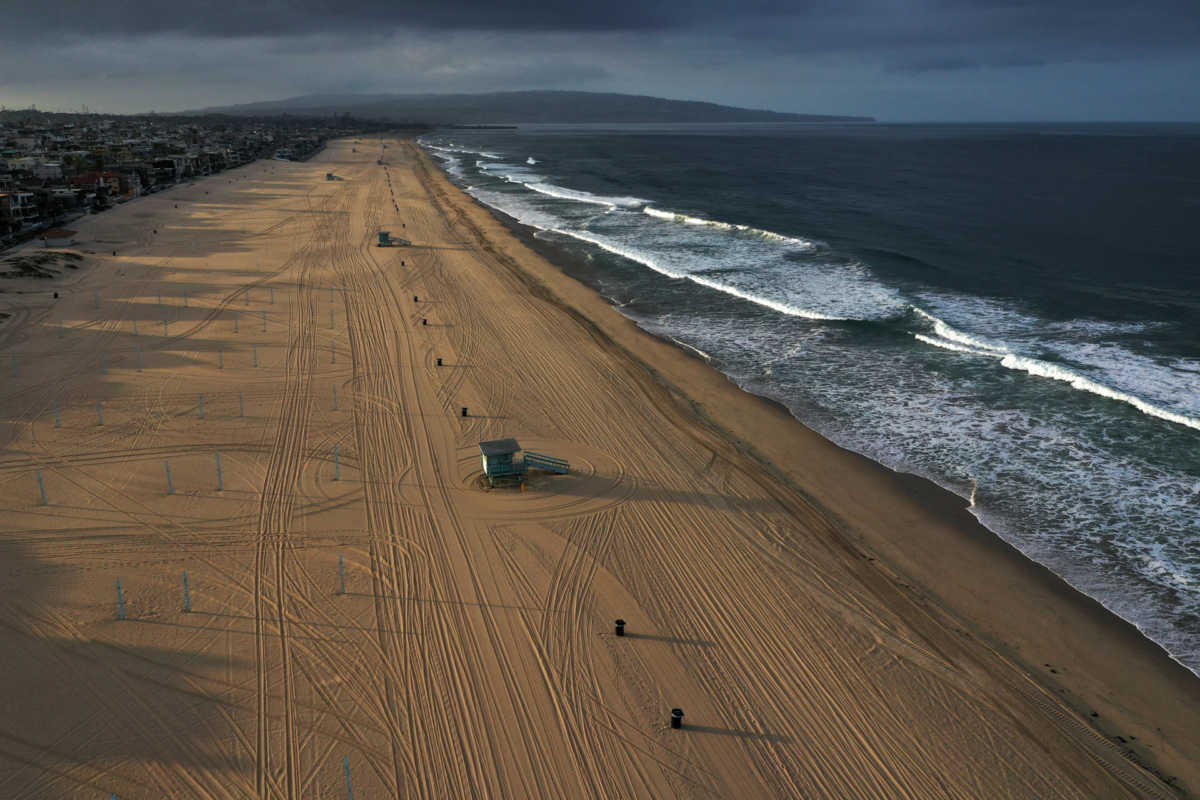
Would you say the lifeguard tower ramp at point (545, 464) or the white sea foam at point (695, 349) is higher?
the white sea foam at point (695, 349)

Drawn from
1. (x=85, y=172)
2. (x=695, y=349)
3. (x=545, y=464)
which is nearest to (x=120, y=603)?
(x=545, y=464)

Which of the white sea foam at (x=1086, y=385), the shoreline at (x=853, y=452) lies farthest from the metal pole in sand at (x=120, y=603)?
the white sea foam at (x=1086, y=385)

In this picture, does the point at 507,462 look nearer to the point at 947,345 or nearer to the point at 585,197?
the point at 947,345

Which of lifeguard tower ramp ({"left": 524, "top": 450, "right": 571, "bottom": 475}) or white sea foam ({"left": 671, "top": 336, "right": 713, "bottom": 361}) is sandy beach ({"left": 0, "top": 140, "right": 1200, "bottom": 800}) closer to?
lifeguard tower ramp ({"left": 524, "top": 450, "right": 571, "bottom": 475})

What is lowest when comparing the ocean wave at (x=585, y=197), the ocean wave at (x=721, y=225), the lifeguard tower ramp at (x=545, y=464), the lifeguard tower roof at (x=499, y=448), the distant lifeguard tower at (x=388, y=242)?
the lifeguard tower ramp at (x=545, y=464)

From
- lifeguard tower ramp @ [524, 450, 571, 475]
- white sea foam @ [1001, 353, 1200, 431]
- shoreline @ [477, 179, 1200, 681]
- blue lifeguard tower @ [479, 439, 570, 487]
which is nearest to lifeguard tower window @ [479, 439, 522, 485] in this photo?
blue lifeguard tower @ [479, 439, 570, 487]

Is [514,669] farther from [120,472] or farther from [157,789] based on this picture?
[120,472]

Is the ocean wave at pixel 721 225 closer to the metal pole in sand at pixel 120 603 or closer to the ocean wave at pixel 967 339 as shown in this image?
the ocean wave at pixel 967 339
